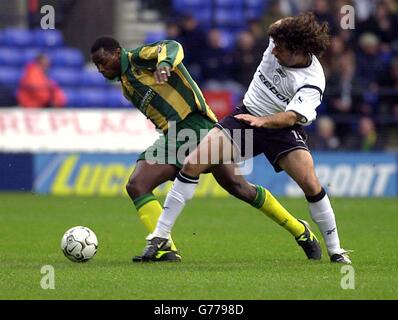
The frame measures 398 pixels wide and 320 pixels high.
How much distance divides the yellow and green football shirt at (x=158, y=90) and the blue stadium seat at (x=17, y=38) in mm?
11794

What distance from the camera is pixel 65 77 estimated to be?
20391 millimetres

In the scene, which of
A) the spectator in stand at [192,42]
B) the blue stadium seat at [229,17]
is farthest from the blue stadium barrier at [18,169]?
the blue stadium seat at [229,17]

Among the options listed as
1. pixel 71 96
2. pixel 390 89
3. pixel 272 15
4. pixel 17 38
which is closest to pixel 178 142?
pixel 71 96

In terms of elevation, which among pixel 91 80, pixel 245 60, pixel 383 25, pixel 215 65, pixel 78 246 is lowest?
pixel 78 246

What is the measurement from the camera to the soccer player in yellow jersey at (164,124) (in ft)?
29.6

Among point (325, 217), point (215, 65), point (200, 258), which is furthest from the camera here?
point (215, 65)

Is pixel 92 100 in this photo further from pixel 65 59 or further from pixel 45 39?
pixel 45 39

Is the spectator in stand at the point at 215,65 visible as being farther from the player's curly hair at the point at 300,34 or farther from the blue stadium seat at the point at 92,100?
the player's curly hair at the point at 300,34

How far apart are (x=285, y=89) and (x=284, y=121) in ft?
1.37
